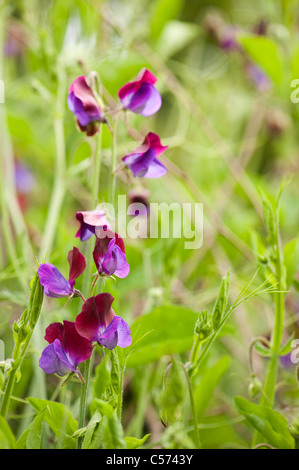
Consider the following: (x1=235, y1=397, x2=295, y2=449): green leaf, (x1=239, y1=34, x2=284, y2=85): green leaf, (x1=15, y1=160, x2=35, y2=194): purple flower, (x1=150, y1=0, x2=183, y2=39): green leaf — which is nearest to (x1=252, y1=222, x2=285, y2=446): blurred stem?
(x1=235, y1=397, x2=295, y2=449): green leaf

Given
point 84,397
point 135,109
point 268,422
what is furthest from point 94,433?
point 135,109

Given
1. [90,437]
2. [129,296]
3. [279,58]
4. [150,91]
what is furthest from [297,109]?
[90,437]

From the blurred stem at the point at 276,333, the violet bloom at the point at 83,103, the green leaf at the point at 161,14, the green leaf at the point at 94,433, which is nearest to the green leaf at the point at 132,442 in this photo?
the green leaf at the point at 94,433

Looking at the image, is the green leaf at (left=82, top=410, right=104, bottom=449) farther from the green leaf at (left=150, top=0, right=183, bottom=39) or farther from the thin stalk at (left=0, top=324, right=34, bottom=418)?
the green leaf at (left=150, top=0, right=183, bottom=39)

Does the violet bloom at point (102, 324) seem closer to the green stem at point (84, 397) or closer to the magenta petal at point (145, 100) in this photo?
the green stem at point (84, 397)

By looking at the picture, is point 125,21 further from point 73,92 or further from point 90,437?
point 90,437

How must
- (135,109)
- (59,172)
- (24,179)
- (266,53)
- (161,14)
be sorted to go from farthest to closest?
(24,179), (161,14), (266,53), (59,172), (135,109)

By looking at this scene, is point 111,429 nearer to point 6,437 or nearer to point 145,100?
point 6,437
